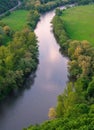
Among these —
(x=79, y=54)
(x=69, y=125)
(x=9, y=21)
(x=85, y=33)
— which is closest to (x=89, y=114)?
(x=69, y=125)

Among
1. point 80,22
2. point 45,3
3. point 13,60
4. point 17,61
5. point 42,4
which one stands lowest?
point 13,60

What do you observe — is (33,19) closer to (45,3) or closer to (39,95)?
(45,3)

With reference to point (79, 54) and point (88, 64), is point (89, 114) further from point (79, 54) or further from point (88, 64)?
point (79, 54)

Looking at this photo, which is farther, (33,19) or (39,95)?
(33,19)

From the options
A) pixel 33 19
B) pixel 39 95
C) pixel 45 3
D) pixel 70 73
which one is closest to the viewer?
pixel 39 95

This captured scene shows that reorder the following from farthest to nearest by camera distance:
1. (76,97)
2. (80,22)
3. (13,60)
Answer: (80,22), (13,60), (76,97)

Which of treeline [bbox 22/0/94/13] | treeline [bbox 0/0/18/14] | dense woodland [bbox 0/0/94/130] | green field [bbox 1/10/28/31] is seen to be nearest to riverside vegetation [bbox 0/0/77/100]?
dense woodland [bbox 0/0/94/130]

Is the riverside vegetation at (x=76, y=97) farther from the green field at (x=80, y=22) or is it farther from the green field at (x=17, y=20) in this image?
the green field at (x=17, y=20)

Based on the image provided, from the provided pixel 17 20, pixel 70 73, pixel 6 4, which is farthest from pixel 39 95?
pixel 6 4

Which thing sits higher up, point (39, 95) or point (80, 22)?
point (80, 22)
